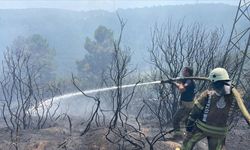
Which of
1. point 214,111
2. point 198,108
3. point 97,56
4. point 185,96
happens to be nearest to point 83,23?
point 97,56

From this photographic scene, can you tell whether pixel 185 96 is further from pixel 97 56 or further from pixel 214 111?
pixel 97 56

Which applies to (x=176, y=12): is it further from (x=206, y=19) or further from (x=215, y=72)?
(x=215, y=72)

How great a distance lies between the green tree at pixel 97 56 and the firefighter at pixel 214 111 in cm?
3392

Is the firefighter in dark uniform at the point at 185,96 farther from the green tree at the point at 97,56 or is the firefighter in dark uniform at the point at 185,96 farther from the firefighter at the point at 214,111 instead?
the green tree at the point at 97,56

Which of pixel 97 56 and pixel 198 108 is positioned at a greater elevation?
pixel 198 108

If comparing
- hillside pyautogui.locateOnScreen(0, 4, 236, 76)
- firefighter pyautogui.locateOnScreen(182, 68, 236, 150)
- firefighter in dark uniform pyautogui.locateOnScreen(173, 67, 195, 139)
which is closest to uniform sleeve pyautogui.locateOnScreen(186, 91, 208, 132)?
firefighter pyautogui.locateOnScreen(182, 68, 236, 150)

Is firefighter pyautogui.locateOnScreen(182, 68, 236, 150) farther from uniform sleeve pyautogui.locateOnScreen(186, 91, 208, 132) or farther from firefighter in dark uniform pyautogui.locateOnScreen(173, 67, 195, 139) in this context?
firefighter in dark uniform pyautogui.locateOnScreen(173, 67, 195, 139)

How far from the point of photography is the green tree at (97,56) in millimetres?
41531

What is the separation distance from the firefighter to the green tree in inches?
1335

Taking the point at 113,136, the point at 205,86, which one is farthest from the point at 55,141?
the point at 205,86

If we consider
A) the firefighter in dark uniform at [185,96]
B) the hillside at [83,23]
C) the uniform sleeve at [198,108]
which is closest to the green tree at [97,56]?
the firefighter in dark uniform at [185,96]

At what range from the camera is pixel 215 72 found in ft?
18.9

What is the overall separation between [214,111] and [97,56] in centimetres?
3826

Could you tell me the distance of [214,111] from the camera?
5863 millimetres
